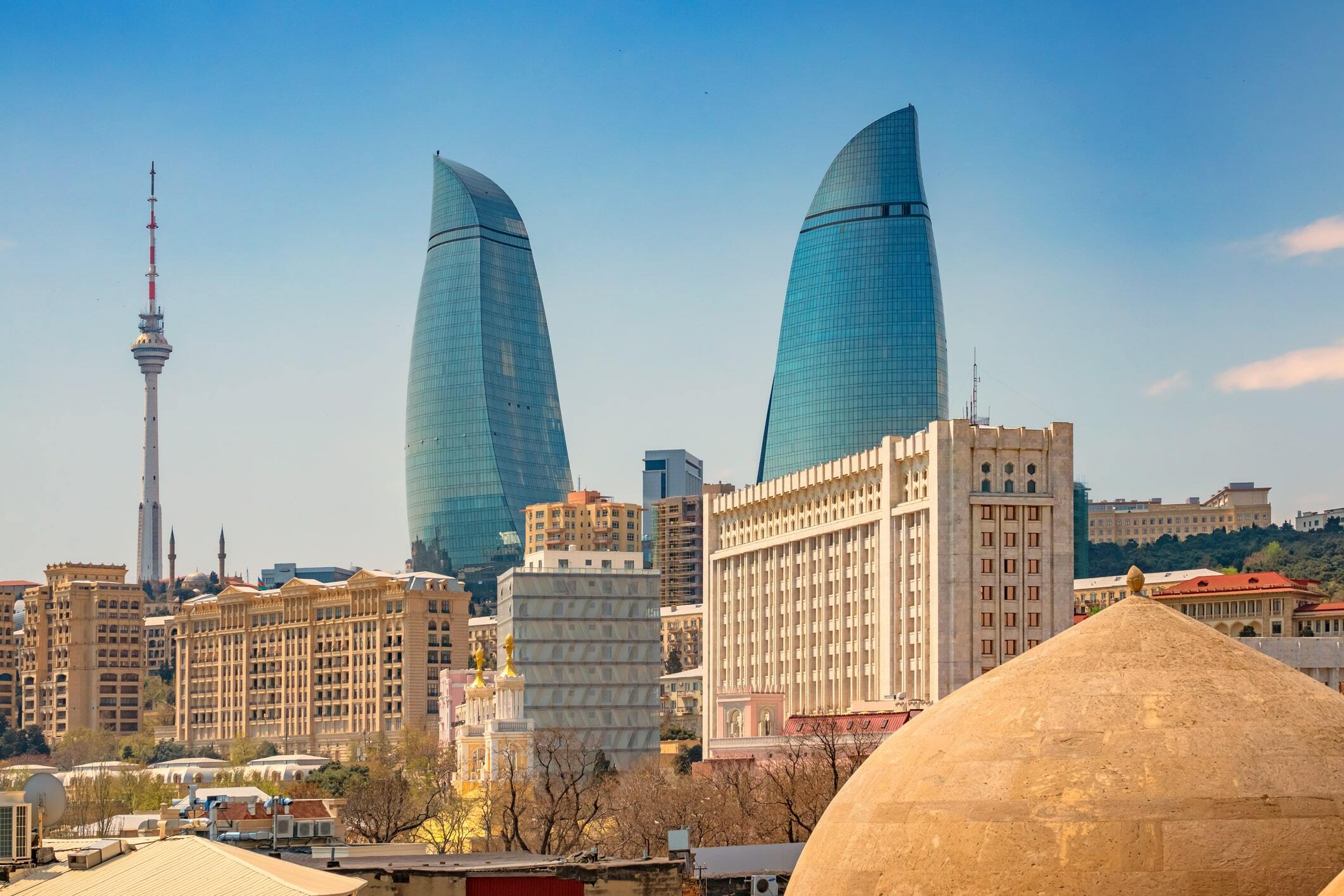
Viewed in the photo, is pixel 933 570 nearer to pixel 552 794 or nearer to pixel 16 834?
pixel 552 794

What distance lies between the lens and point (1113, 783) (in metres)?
24.7

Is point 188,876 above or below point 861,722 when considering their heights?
above

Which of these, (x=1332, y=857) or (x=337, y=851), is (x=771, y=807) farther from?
(x=1332, y=857)

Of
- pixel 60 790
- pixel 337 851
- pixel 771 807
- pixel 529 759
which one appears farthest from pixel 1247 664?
pixel 529 759

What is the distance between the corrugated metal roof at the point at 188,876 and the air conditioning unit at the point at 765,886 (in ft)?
38.7

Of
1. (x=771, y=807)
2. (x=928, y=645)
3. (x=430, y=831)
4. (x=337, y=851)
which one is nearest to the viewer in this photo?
(x=337, y=851)

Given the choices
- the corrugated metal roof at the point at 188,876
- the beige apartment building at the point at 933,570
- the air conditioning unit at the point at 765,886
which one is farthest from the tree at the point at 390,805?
the corrugated metal roof at the point at 188,876

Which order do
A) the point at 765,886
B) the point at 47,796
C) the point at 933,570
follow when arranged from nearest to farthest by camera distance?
the point at 47,796, the point at 765,886, the point at 933,570

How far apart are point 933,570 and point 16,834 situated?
119903 mm

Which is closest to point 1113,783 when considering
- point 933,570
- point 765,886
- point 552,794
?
point 765,886

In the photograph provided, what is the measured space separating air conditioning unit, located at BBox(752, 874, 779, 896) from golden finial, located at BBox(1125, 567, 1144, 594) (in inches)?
966

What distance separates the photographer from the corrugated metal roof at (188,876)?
38.6 metres

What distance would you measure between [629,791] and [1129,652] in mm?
116600

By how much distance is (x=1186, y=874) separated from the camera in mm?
23984
